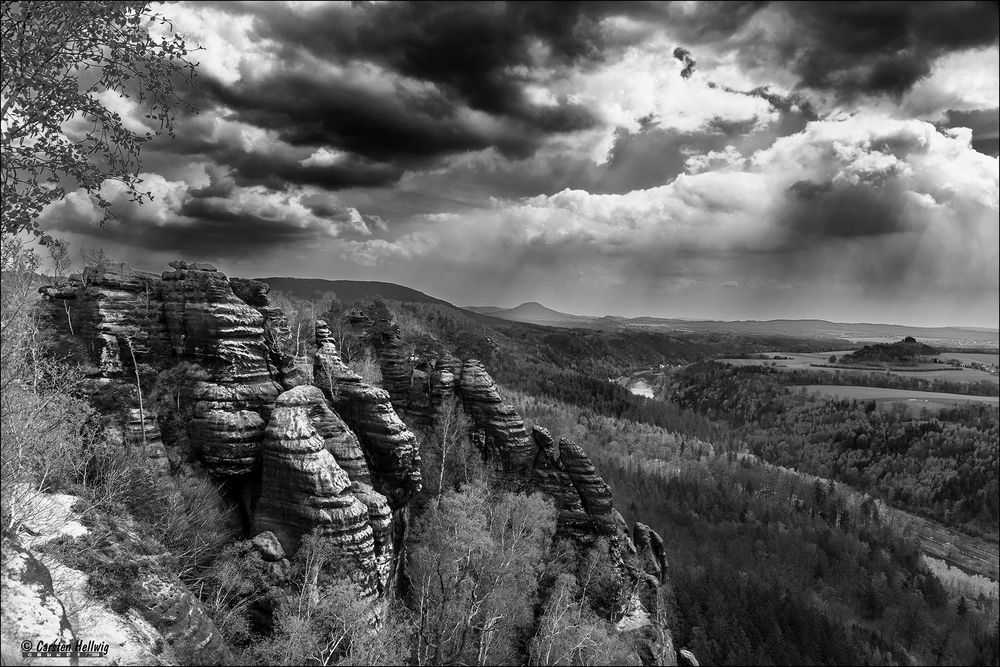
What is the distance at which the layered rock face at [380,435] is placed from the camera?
1293 inches

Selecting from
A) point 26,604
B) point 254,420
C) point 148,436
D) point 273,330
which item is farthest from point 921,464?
point 26,604

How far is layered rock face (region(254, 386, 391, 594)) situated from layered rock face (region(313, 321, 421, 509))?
5.71 metres

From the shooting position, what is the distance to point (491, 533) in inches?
1483

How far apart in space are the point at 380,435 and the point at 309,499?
8109 mm

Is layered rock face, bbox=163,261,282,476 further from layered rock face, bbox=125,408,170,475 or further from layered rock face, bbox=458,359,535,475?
layered rock face, bbox=458,359,535,475

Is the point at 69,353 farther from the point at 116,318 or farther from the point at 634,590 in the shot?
the point at 634,590

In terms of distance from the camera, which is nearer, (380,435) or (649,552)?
(380,435)

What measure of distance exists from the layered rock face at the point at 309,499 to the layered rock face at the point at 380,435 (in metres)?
5.71

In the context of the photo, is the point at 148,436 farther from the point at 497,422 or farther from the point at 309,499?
the point at 497,422

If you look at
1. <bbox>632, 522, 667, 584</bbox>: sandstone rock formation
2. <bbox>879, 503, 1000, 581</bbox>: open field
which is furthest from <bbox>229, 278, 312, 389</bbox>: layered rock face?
<bbox>879, 503, 1000, 581</bbox>: open field

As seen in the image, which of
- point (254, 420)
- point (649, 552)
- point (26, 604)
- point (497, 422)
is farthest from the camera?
point (649, 552)

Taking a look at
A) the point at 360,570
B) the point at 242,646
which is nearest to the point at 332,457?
the point at 360,570

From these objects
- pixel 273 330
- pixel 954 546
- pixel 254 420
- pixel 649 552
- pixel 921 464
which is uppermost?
pixel 273 330

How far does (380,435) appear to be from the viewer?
32875mm
